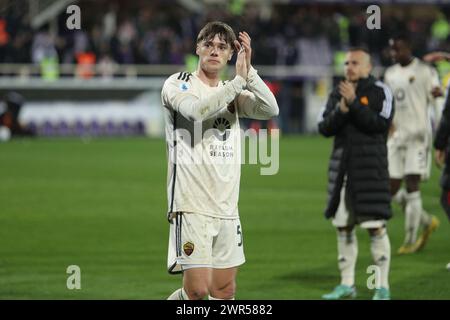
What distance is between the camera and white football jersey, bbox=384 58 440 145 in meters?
13.4

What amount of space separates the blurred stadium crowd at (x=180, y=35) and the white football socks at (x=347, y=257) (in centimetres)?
2423

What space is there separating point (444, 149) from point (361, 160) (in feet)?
4.09

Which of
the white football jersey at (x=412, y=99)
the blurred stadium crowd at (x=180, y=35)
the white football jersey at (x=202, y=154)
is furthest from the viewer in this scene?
the blurred stadium crowd at (x=180, y=35)

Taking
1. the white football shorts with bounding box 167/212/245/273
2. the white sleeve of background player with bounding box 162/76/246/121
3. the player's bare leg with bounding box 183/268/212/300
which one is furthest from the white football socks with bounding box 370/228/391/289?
the white sleeve of background player with bounding box 162/76/246/121

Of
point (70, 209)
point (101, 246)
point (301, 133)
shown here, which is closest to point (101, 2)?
point (301, 133)

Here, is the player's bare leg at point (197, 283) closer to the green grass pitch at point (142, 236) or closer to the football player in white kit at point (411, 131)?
the green grass pitch at point (142, 236)

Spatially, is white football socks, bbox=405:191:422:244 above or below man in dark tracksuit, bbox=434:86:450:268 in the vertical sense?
below

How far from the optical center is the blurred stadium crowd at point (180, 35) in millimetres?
36500

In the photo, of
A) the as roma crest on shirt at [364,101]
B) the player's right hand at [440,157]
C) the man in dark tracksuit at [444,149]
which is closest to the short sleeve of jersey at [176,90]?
the as roma crest on shirt at [364,101]

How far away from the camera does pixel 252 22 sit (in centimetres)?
3934

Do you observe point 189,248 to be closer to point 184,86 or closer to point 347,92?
point 184,86

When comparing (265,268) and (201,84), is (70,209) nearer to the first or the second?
(265,268)

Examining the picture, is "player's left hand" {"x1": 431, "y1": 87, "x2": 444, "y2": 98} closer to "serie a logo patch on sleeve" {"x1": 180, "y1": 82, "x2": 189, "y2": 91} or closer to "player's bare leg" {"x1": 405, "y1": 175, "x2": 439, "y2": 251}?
"player's bare leg" {"x1": 405, "y1": 175, "x2": 439, "y2": 251}

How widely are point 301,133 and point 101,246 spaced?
25.3 metres
